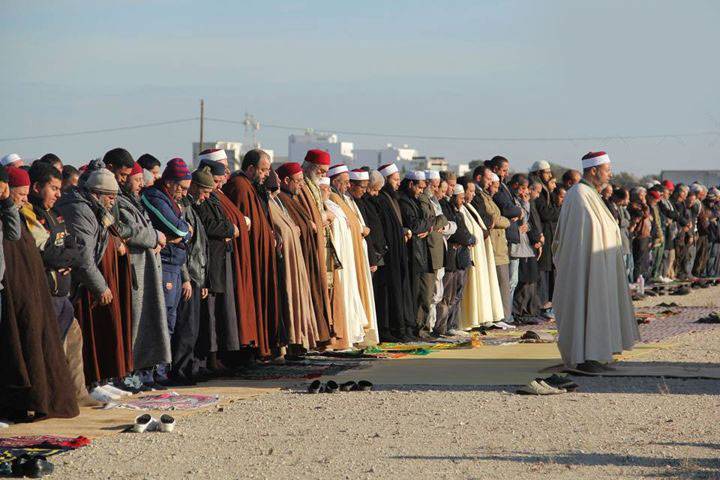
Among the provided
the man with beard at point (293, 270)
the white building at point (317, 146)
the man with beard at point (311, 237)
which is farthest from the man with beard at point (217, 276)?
the white building at point (317, 146)

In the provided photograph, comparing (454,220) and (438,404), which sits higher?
(454,220)

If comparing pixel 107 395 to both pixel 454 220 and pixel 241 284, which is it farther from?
pixel 454 220

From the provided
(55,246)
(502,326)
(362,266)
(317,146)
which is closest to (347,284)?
(362,266)

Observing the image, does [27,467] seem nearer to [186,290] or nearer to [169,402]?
[169,402]

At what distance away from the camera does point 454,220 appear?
55.0 feet

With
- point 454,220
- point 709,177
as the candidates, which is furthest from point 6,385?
point 709,177

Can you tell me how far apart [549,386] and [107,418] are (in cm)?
351

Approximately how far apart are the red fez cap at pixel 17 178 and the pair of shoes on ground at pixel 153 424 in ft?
5.61

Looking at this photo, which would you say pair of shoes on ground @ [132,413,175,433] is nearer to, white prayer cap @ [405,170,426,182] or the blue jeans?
the blue jeans

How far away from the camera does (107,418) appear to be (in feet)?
31.8

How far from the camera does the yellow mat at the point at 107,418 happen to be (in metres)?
9.05

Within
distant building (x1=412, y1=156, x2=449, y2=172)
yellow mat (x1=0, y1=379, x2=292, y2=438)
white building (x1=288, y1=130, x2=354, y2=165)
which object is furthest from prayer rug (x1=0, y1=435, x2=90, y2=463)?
white building (x1=288, y1=130, x2=354, y2=165)

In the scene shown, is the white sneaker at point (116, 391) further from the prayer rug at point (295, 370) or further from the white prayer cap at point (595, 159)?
the white prayer cap at point (595, 159)

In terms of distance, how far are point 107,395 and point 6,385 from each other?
147 cm
